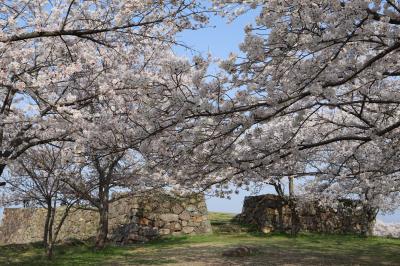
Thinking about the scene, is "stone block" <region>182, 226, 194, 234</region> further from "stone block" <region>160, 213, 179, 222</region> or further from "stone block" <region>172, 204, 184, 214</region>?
"stone block" <region>172, 204, 184, 214</region>

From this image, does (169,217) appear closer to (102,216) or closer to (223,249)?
(102,216)

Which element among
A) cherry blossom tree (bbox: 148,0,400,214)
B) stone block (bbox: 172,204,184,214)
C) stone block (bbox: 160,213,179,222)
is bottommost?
stone block (bbox: 160,213,179,222)

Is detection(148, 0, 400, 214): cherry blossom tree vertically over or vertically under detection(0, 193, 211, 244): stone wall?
over

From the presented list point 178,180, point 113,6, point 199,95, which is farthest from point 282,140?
point 113,6

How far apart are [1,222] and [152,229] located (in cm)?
1043

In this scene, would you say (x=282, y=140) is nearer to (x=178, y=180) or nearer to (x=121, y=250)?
(x=178, y=180)

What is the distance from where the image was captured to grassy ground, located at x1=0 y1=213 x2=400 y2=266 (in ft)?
36.8

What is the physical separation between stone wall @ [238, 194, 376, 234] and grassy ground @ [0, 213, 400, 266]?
1.01 m

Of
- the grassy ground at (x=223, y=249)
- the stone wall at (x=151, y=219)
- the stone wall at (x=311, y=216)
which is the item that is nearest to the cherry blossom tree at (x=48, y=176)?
the grassy ground at (x=223, y=249)

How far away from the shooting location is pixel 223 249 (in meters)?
13.6

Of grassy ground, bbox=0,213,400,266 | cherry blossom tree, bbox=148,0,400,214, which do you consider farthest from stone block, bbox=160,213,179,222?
cherry blossom tree, bbox=148,0,400,214

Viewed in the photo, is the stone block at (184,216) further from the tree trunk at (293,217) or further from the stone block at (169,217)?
the tree trunk at (293,217)

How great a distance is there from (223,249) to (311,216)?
284 inches

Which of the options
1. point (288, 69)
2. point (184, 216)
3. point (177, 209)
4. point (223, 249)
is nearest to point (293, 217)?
point (184, 216)
